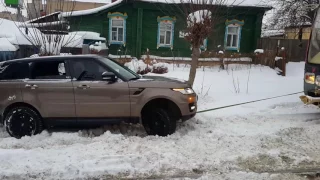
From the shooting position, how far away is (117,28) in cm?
1923

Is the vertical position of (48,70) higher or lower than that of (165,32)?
lower

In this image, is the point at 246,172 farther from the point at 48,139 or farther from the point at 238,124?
the point at 48,139

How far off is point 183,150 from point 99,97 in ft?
6.12

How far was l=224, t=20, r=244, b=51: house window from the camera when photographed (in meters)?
19.8

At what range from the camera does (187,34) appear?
859 cm

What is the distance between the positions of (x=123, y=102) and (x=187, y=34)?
12.5 feet

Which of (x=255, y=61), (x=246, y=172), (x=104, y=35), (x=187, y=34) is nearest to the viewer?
(x=246, y=172)

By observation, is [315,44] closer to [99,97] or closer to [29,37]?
[99,97]

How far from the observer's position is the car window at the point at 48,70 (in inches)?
223

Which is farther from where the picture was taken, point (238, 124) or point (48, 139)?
point (238, 124)

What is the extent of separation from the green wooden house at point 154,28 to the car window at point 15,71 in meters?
13.0

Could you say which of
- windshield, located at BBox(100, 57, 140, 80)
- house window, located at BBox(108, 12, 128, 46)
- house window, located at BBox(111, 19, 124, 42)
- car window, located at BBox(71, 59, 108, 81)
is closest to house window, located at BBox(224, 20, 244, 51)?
house window, located at BBox(108, 12, 128, 46)

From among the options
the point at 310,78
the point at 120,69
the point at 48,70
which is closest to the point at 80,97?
the point at 48,70

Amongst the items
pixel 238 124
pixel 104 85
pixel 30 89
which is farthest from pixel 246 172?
pixel 30 89
